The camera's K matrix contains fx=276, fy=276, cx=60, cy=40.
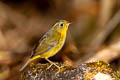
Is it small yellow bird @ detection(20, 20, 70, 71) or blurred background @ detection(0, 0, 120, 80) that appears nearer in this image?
small yellow bird @ detection(20, 20, 70, 71)

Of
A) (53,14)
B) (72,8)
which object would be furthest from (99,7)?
(53,14)

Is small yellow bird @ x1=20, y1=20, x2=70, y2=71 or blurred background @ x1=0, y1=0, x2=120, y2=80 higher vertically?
blurred background @ x1=0, y1=0, x2=120, y2=80

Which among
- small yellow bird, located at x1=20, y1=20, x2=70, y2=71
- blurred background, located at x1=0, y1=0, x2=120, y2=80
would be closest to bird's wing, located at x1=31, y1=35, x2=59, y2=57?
small yellow bird, located at x1=20, y1=20, x2=70, y2=71

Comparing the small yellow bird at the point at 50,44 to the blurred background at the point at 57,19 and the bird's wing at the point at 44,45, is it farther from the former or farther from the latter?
the blurred background at the point at 57,19

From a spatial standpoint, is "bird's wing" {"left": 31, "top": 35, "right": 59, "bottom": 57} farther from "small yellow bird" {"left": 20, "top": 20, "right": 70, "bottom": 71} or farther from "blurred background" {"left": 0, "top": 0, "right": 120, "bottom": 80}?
"blurred background" {"left": 0, "top": 0, "right": 120, "bottom": 80}

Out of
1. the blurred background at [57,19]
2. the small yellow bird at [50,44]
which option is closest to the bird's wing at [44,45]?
the small yellow bird at [50,44]

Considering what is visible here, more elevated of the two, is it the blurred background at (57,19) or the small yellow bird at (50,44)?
the blurred background at (57,19)

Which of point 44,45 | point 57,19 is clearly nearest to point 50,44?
point 44,45

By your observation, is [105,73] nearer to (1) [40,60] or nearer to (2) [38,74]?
(2) [38,74]
